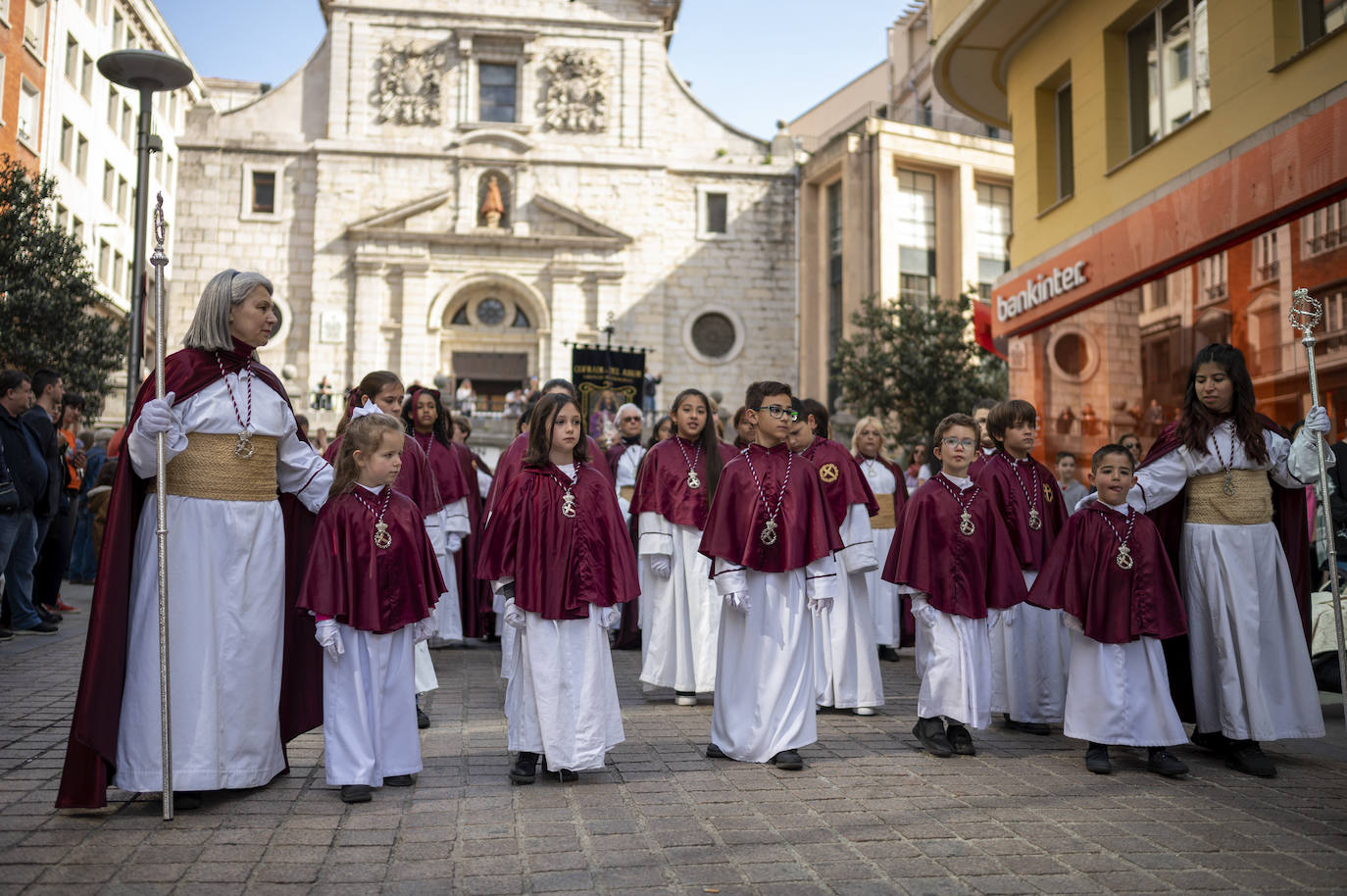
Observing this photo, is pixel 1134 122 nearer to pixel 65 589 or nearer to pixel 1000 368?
pixel 1000 368

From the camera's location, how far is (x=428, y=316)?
35.9 m

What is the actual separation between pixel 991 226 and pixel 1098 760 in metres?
34.6

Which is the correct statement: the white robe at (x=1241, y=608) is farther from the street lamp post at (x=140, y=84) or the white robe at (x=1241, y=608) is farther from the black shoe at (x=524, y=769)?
the street lamp post at (x=140, y=84)

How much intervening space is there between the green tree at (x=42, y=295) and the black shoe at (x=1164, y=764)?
17717mm

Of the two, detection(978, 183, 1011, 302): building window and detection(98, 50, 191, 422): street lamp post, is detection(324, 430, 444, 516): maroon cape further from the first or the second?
detection(978, 183, 1011, 302): building window

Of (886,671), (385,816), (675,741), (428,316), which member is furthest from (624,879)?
(428,316)

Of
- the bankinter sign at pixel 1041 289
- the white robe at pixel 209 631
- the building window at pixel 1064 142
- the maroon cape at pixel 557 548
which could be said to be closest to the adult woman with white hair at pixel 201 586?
the white robe at pixel 209 631

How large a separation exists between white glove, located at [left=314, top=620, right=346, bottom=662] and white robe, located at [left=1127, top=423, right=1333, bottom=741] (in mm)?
4120

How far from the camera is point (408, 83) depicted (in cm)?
3631

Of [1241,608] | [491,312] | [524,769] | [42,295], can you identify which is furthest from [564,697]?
[491,312]

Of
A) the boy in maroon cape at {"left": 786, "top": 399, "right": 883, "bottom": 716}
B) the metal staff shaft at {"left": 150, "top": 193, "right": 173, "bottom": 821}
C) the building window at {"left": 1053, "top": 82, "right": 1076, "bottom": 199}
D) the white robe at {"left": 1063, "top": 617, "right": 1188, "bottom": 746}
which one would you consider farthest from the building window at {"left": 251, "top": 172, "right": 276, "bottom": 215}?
the white robe at {"left": 1063, "top": 617, "right": 1188, "bottom": 746}

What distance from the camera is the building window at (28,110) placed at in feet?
97.5

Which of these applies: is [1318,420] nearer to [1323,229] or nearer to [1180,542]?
[1180,542]

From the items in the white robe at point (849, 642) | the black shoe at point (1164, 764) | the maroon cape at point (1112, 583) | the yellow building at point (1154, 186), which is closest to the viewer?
the black shoe at point (1164, 764)
